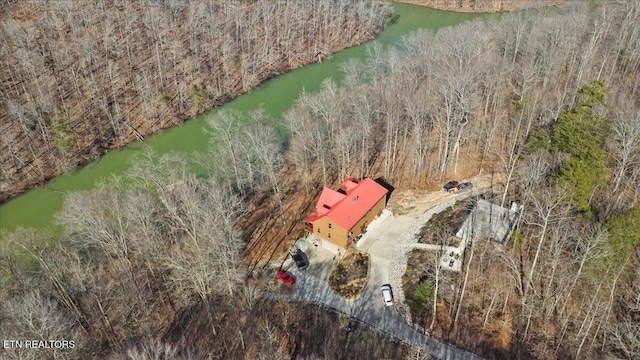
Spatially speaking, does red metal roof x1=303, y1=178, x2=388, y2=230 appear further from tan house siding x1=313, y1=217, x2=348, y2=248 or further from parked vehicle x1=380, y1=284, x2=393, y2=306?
parked vehicle x1=380, y1=284, x2=393, y2=306

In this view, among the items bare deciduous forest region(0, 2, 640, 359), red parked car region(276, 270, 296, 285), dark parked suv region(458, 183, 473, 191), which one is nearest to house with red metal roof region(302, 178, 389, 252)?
bare deciduous forest region(0, 2, 640, 359)

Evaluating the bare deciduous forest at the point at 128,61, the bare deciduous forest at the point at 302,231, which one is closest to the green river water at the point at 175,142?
the bare deciduous forest at the point at 128,61

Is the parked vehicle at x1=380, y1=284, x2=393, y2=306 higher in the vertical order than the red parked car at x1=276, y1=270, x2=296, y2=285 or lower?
higher

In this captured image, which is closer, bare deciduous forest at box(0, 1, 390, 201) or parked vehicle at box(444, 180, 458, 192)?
parked vehicle at box(444, 180, 458, 192)

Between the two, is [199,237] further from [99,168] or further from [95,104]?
[95,104]

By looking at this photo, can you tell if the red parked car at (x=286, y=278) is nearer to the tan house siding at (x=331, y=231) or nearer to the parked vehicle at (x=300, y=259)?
the parked vehicle at (x=300, y=259)

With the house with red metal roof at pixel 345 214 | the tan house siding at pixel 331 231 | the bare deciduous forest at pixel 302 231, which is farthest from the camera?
the house with red metal roof at pixel 345 214
